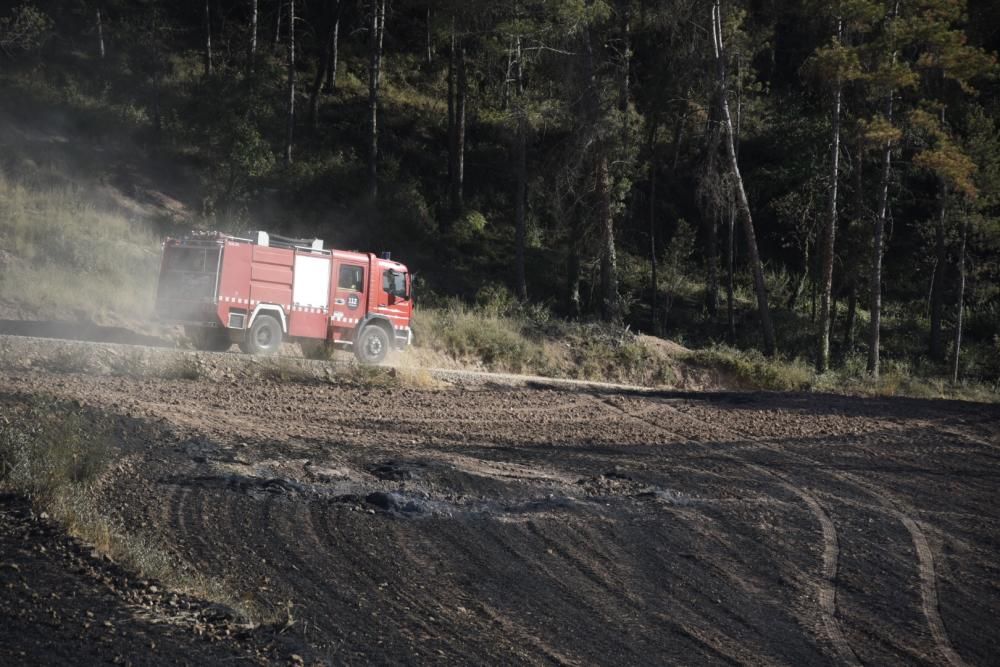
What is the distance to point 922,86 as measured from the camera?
30.1 meters

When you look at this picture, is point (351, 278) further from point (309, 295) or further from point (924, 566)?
point (924, 566)

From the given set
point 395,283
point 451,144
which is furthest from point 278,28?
point 395,283

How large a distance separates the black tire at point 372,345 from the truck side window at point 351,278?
37.9 inches

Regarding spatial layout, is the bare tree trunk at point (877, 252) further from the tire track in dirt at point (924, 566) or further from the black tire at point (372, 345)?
the tire track in dirt at point (924, 566)

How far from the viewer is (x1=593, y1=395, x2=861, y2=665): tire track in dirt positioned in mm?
7548

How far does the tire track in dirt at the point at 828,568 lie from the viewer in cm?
755

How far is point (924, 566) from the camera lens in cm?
973

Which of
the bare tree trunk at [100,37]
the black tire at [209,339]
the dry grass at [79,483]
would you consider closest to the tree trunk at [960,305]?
the black tire at [209,339]

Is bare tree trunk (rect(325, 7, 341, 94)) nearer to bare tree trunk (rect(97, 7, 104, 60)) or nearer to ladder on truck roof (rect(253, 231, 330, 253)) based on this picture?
bare tree trunk (rect(97, 7, 104, 60))

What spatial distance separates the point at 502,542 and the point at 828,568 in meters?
3.13

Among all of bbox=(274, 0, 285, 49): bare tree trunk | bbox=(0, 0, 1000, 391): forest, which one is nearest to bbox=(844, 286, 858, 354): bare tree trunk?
bbox=(0, 0, 1000, 391): forest

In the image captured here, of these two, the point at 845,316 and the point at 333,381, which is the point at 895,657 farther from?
the point at 845,316

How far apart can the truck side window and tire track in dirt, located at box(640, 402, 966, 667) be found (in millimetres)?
10512

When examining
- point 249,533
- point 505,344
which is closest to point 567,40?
point 505,344
